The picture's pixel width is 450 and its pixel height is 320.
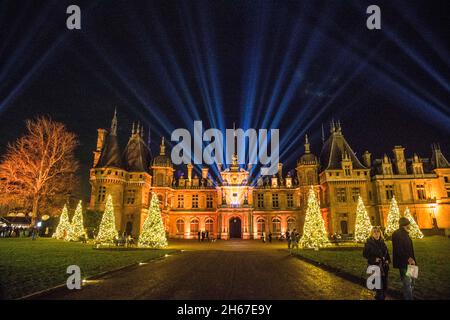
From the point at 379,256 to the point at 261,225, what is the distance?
43541 millimetres

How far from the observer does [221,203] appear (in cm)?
4688

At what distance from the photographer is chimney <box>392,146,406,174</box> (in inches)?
1682

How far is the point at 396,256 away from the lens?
616 centimetres

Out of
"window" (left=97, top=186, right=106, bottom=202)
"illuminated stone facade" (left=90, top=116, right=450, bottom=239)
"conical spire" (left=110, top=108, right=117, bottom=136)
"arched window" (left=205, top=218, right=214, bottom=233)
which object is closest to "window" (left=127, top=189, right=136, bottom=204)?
"illuminated stone facade" (left=90, top=116, right=450, bottom=239)

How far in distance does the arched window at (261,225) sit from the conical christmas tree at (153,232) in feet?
91.6

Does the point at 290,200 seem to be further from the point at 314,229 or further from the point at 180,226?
the point at 314,229

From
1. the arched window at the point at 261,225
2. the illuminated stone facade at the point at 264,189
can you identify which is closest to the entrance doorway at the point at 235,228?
the illuminated stone facade at the point at 264,189

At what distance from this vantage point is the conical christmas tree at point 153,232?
22.8m

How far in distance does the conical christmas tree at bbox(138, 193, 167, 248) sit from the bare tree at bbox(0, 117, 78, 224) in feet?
49.9

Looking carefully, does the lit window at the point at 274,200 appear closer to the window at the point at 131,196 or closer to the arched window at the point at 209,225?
the arched window at the point at 209,225

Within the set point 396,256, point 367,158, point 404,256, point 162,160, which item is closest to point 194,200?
point 162,160

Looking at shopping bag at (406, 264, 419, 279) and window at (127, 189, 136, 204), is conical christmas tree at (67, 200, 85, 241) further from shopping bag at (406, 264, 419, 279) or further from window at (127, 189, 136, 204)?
shopping bag at (406, 264, 419, 279)
